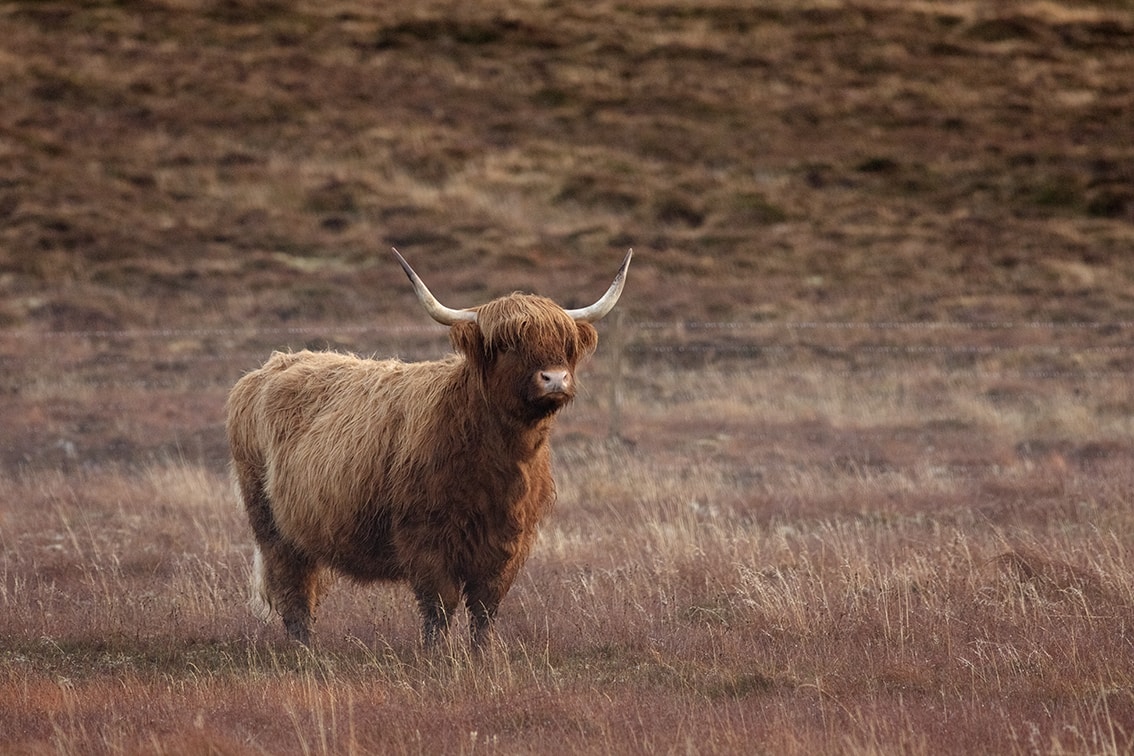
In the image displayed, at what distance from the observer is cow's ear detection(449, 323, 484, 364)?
21.2 ft

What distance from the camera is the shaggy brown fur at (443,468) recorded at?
6434mm

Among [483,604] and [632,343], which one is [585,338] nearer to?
[483,604]

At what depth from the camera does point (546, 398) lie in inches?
243

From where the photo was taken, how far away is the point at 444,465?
6.52 meters

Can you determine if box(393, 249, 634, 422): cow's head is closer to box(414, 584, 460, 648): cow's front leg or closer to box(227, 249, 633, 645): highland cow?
box(227, 249, 633, 645): highland cow

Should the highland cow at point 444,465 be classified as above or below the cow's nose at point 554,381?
below

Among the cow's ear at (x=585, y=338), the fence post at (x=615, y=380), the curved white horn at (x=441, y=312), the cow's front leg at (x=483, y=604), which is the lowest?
the fence post at (x=615, y=380)

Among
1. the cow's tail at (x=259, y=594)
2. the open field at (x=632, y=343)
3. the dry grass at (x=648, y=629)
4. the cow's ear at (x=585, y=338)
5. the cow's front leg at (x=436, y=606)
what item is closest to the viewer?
the dry grass at (x=648, y=629)

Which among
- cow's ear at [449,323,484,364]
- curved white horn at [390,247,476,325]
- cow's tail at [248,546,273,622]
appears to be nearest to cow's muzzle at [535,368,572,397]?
cow's ear at [449,323,484,364]

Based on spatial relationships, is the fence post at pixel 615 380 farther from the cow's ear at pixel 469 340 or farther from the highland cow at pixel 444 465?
the cow's ear at pixel 469 340

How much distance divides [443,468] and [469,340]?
1.96ft

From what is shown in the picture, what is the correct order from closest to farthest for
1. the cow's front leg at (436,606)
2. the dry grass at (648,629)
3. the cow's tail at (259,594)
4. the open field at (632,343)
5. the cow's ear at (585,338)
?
the dry grass at (648,629) → the open field at (632,343) → the cow's front leg at (436,606) → the cow's ear at (585,338) → the cow's tail at (259,594)

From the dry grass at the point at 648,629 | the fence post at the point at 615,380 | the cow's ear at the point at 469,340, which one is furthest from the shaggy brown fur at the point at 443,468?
the fence post at the point at 615,380

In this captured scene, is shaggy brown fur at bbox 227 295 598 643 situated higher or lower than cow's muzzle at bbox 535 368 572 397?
lower
